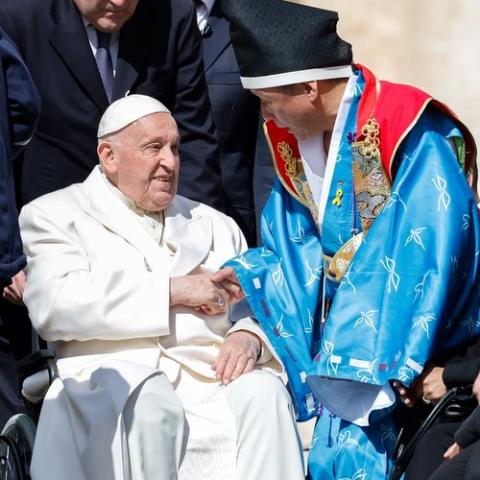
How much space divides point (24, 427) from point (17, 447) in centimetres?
18

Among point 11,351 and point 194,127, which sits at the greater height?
point 194,127

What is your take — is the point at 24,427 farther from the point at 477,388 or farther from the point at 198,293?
the point at 477,388

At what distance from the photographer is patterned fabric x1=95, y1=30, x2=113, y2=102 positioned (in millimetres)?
7426

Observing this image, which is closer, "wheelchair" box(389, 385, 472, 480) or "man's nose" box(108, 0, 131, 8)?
"wheelchair" box(389, 385, 472, 480)

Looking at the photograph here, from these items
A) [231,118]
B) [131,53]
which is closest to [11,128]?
[131,53]

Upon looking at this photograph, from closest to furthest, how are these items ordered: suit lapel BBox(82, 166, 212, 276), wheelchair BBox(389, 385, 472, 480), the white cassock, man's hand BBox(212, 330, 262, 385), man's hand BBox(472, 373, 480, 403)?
man's hand BBox(472, 373, 480, 403)
wheelchair BBox(389, 385, 472, 480)
the white cassock
man's hand BBox(212, 330, 262, 385)
suit lapel BBox(82, 166, 212, 276)

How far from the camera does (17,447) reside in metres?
6.31

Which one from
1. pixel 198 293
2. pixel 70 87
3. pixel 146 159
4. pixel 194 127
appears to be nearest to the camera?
pixel 198 293

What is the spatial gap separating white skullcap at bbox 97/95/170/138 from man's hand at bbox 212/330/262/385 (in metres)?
0.90

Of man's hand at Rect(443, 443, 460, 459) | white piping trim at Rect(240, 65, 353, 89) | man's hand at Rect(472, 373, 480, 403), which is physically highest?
white piping trim at Rect(240, 65, 353, 89)

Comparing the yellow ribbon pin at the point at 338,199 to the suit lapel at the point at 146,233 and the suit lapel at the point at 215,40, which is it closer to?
the suit lapel at the point at 146,233

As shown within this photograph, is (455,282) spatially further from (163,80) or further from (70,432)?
(163,80)

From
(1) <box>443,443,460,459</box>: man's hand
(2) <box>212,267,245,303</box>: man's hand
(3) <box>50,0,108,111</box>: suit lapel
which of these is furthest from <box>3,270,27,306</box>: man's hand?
(1) <box>443,443,460,459</box>: man's hand

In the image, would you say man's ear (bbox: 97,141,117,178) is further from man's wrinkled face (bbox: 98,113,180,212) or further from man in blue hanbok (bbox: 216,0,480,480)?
man in blue hanbok (bbox: 216,0,480,480)
